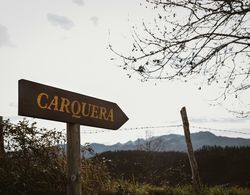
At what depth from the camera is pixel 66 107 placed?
3902 mm

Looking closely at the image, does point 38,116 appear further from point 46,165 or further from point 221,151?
point 221,151

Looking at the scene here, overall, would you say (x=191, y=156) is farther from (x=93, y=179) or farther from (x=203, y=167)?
(x=203, y=167)

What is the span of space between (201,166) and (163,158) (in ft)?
8.37

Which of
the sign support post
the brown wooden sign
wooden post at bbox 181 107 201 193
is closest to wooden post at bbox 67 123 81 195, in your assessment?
the sign support post

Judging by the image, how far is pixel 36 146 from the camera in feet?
22.2

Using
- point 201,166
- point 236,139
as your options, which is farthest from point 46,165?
point 236,139

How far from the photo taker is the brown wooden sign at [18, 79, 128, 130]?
3385 millimetres

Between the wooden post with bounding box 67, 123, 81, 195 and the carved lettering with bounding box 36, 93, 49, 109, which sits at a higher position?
A: the carved lettering with bounding box 36, 93, 49, 109

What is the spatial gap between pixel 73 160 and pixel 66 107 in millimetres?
633

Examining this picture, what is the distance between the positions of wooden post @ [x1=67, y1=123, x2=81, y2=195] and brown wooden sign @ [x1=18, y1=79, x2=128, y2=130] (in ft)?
0.41

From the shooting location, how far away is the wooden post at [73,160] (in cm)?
388

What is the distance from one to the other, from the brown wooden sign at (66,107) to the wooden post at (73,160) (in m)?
0.13

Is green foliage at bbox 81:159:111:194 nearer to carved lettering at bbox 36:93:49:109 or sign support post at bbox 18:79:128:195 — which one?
sign support post at bbox 18:79:128:195

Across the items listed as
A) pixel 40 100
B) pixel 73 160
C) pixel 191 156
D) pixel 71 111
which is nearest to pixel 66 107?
pixel 71 111
